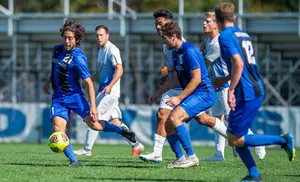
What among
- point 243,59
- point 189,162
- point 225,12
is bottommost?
point 189,162

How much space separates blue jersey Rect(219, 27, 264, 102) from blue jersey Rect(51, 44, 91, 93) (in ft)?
9.28

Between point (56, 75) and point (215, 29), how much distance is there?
8.58 ft

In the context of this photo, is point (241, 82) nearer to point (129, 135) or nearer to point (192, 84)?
point (192, 84)

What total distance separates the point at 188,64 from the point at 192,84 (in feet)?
0.99

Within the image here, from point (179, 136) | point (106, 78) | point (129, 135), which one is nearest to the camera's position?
point (179, 136)

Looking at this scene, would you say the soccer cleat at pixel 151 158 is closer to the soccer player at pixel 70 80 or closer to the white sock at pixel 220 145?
the soccer player at pixel 70 80

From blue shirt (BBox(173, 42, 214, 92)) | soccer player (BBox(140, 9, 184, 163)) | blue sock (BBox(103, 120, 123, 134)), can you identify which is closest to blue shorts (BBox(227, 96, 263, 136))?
blue shirt (BBox(173, 42, 214, 92))

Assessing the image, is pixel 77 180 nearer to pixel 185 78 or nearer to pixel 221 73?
pixel 185 78

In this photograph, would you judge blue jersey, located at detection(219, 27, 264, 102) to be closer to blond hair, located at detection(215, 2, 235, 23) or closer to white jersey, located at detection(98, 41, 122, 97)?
blond hair, located at detection(215, 2, 235, 23)

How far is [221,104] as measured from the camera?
46.0ft

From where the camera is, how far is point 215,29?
13375mm

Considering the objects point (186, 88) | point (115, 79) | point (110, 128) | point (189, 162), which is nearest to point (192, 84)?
point (186, 88)

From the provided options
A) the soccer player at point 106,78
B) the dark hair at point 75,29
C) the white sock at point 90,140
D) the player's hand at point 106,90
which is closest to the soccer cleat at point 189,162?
the dark hair at point 75,29

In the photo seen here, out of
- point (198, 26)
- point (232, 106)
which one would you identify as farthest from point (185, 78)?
point (198, 26)
